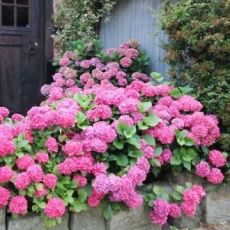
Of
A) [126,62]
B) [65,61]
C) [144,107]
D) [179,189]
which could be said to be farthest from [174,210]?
[65,61]

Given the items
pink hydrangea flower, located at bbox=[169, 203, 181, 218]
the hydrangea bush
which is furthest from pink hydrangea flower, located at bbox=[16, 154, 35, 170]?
pink hydrangea flower, located at bbox=[169, 203, 181, 218]

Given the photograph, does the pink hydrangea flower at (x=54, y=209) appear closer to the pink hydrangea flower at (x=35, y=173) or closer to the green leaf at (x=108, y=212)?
the pink hydrangea flower at (x=35, y=173)

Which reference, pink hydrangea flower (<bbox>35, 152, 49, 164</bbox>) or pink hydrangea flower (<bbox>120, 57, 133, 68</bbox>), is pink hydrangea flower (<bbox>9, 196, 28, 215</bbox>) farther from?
pink hydrangea flower (<bbox>120, 57, 133, 68</bbox>)

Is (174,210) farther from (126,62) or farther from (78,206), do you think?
(126,62)

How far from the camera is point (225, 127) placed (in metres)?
3.30

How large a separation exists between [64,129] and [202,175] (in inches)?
39.8

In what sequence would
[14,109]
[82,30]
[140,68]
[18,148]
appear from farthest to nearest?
[14,109] < [82,30] < [140,68] < [18,148]

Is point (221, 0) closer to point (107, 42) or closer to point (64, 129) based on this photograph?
point (64, 129)

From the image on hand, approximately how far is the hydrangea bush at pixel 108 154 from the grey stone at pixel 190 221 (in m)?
0.10

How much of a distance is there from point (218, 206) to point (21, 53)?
3459mm

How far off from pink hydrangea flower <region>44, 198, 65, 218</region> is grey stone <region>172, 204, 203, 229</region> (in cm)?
92

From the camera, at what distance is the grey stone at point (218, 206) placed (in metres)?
3.20

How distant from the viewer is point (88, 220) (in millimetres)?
2770

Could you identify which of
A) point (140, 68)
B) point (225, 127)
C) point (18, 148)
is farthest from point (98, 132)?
point (140, 68)
